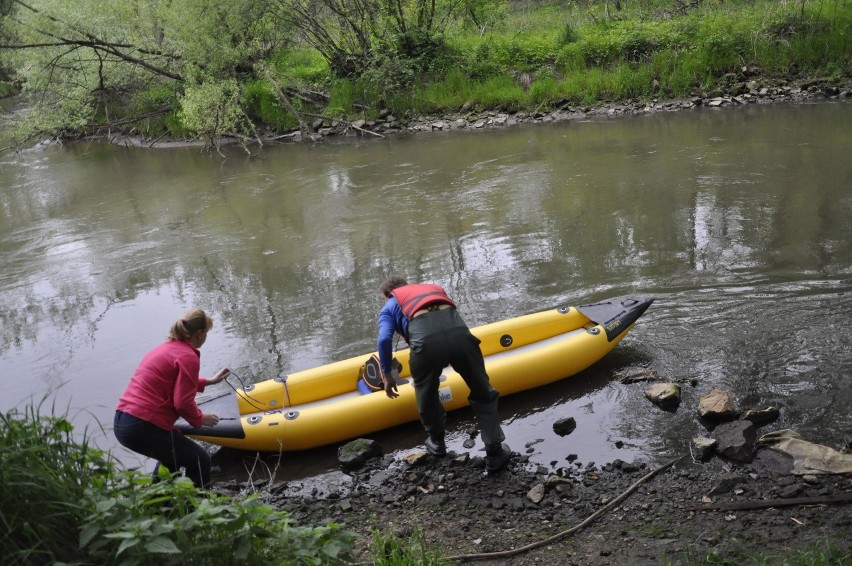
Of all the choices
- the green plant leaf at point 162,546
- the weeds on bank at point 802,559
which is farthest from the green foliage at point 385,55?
the green plant leaf at point 162,546

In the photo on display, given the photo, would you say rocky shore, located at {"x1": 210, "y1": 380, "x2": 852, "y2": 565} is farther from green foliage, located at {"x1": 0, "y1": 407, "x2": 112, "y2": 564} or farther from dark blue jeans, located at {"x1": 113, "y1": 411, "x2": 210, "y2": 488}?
green foliage, located at {"x1": 0, "y1": 407, "x2": 112, "y2": 564}

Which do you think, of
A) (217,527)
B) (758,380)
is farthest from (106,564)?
(758,380)

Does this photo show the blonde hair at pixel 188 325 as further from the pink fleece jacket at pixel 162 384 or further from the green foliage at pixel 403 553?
the green foliage at pixel 403 553

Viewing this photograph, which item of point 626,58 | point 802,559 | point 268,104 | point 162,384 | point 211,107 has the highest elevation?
point 211,107

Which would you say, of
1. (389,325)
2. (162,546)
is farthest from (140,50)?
(162,546)

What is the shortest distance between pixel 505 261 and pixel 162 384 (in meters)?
5.20

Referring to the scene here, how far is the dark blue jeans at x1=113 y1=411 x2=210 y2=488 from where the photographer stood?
4.39 metres

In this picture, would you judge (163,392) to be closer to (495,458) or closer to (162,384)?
(162,384)

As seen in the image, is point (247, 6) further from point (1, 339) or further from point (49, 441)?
point (49, 441)

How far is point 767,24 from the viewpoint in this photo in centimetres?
1775

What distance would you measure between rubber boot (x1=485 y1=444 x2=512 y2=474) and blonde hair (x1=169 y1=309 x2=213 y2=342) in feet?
6.44

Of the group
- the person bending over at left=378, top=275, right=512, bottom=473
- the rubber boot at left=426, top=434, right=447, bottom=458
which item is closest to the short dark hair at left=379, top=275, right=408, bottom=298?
the person bending over at left=378, top=275, right=512, bottom=473

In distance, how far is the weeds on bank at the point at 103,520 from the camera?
8.18 ft

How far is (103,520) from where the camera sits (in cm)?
256
